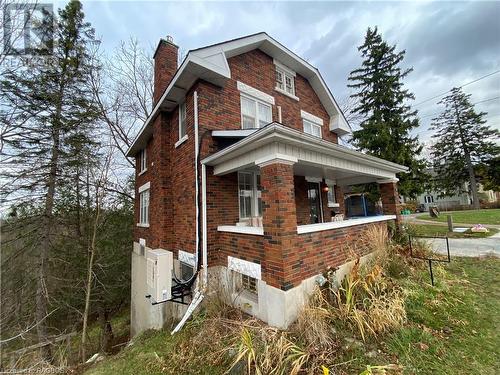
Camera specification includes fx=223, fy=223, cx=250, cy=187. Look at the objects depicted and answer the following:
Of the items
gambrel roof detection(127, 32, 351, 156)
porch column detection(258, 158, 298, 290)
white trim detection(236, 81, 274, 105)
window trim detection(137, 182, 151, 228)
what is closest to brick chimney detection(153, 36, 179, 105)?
Answer: gambrel roof detection(127, 32, 351, 156)

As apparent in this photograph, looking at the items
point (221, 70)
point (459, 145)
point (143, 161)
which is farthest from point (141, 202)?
point (459, 145)

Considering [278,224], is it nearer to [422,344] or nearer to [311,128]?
[422,344]

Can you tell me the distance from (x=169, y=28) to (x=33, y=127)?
738cm

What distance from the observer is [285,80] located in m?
9.84

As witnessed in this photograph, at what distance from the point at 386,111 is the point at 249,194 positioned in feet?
49.5

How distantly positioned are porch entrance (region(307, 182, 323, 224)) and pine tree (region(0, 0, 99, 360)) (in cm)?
1099

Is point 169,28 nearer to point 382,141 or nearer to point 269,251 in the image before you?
point 269,251

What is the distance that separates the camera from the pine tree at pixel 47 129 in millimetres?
9292

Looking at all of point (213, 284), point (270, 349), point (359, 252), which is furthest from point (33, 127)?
point (359, 252)

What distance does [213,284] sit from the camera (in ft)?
17.7

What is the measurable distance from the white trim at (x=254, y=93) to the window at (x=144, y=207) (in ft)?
20.7

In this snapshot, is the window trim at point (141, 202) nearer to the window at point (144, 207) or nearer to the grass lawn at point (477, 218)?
the window at point (144, 207)

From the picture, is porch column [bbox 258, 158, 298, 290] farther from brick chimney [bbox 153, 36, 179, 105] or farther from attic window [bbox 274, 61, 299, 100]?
brick chimney [bbox 153, 36, 179, 105]

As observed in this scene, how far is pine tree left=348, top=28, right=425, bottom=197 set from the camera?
15328mm
